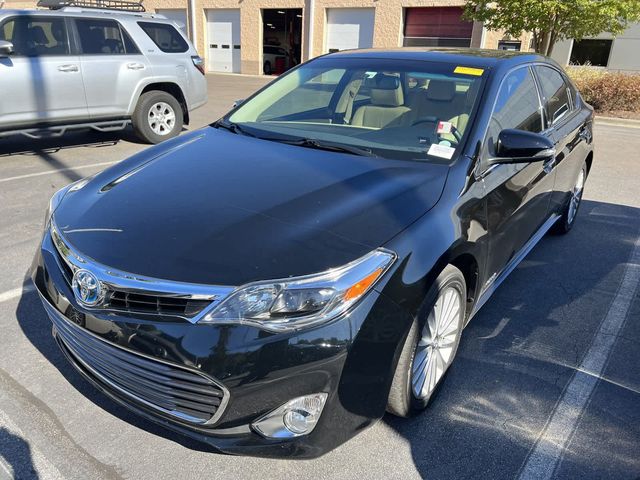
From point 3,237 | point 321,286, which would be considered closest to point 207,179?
point 321,286

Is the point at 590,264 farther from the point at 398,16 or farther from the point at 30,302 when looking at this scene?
the point at 398,16

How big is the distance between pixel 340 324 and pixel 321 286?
0.50 feet

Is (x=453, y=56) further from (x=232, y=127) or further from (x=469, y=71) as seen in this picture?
(x=232, y=127)

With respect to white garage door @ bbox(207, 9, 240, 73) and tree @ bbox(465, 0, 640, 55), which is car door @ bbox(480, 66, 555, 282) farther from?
white garage door @ bbox(207, 9, 240, 73)

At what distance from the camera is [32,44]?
7.04m

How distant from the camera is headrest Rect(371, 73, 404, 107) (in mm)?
3385

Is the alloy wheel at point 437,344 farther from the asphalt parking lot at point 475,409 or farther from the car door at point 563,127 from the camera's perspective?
the car door at point 563,127

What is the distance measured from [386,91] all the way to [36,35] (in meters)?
5.80

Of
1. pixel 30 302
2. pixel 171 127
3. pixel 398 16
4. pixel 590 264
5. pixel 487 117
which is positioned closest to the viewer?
pixel 487 117

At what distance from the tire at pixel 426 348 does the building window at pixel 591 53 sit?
22.8 m

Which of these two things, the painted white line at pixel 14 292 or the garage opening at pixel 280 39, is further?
the garage opening at pixel 280 39

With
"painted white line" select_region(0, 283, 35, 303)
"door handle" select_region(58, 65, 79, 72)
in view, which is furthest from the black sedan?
"door handle" select_region(58, 65, 79, 72)

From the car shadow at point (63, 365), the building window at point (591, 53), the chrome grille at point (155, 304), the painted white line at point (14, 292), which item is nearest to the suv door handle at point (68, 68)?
the car shadow at point (63, 365)

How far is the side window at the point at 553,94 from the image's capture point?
396cm
